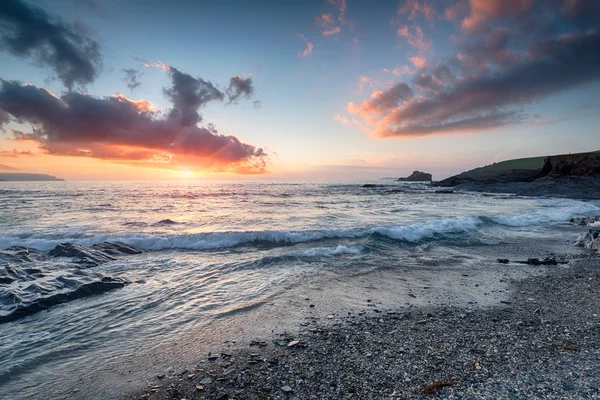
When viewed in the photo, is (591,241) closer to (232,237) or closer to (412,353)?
(412,353)

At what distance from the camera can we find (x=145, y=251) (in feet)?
44.2

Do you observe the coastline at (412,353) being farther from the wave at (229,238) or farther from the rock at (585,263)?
the wave at (229,238)

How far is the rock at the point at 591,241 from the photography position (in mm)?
12172

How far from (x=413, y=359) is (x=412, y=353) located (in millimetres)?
189

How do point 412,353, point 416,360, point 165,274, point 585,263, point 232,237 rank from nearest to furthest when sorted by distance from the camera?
point 416,360 < point 412,353 < point 165,274 < point 585,263 < point 232,237

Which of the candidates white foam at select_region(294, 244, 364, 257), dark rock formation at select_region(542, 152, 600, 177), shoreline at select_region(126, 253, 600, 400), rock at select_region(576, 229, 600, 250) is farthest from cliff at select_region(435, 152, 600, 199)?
shoreline at select_region(126, 253, 600, 400)

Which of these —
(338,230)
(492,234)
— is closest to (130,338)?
(338,230)

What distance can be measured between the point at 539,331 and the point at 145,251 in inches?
583

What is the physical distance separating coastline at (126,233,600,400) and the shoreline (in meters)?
0.02

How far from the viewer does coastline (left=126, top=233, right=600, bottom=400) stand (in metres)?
3.72

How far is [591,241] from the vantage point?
494 inches

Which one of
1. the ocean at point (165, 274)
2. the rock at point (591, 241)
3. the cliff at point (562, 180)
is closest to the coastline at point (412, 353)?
the ocean at point (165, 274)

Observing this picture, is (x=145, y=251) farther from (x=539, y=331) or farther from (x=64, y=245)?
(x=539, y=331)

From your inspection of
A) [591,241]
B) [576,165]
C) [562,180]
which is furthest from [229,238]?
[576,165]
